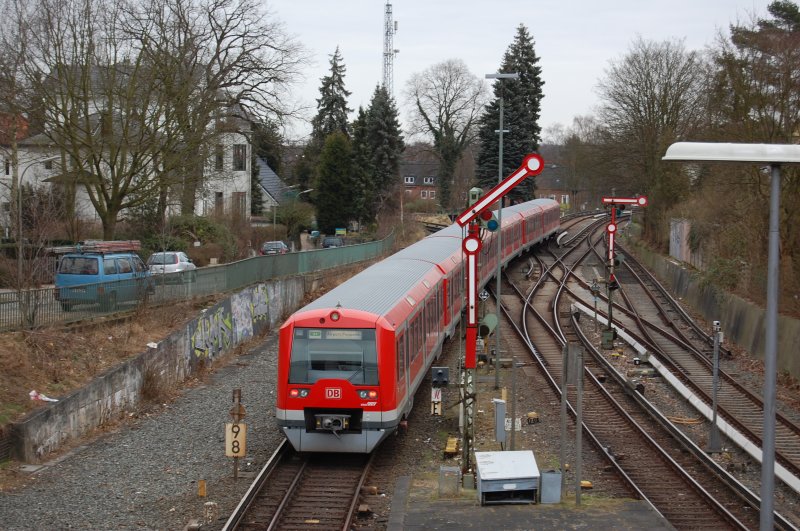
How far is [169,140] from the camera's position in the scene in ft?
110

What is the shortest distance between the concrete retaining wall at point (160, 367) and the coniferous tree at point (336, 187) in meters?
29.3

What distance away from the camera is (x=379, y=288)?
16734 mm

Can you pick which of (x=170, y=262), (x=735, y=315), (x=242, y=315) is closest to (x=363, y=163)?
(x=170, y=262)

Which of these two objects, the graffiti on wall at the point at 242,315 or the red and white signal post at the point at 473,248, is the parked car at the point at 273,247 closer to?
the graffiti on wall at the point at 242,315

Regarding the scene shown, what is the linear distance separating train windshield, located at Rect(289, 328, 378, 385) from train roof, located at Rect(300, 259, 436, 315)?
1.79ft

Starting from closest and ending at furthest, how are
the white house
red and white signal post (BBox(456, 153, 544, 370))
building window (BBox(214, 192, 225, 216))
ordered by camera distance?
1. red and white signal post (BBox(456, 153, 544, 370))
2. the white house
3. building window (BBox(214, 192, 225, 216))

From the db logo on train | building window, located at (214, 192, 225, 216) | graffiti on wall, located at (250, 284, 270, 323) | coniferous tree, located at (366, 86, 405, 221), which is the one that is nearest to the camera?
the db logo on train

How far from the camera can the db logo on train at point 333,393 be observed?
44.9 ft

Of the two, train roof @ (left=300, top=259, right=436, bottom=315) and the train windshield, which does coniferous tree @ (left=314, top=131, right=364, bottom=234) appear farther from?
the train windshield

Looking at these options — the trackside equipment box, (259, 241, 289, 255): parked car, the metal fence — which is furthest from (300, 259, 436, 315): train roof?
(259, 241, 289, 255): parked car

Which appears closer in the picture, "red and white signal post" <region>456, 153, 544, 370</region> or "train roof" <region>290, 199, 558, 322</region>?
"red and white signal post" <region>456, 153, 544, 370</region>

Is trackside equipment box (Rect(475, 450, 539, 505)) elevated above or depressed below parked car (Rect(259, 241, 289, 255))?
below

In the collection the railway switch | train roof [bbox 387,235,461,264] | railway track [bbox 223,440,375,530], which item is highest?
train roof [bbox 387,235,461,264]

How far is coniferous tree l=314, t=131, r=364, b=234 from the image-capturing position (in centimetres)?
6162
